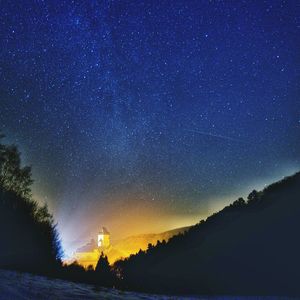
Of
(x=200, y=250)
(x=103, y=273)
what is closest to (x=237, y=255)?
(x=200, y=250)

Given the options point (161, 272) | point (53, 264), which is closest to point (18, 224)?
point (53, 264)

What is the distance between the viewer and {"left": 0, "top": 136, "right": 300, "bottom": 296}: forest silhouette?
1596 inches

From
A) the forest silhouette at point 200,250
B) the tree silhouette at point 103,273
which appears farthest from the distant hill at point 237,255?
the tree silhouette at point 103,273

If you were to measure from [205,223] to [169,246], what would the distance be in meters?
10.9

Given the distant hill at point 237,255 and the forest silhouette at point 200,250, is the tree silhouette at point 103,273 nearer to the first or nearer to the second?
the forest silhouette at point 200,250

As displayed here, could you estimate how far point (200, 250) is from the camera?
68812 mm

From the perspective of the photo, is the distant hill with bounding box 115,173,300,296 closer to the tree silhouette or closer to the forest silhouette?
the forest silhouette

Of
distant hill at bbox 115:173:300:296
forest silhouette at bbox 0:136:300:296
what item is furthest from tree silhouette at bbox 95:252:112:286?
distant hill at bbox 115:173:300:296

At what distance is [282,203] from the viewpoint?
249ft

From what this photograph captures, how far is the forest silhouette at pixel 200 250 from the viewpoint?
40.5m

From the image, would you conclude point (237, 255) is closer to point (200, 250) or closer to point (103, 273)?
point (200, 250)

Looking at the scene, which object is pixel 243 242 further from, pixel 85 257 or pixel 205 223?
pixel 85 257

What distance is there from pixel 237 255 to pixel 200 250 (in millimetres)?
7994

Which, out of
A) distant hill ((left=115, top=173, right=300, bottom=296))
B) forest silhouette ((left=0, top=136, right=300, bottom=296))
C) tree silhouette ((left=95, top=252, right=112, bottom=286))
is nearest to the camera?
tree silhouette ((left=95, top=252, right=112, bottom=286))
